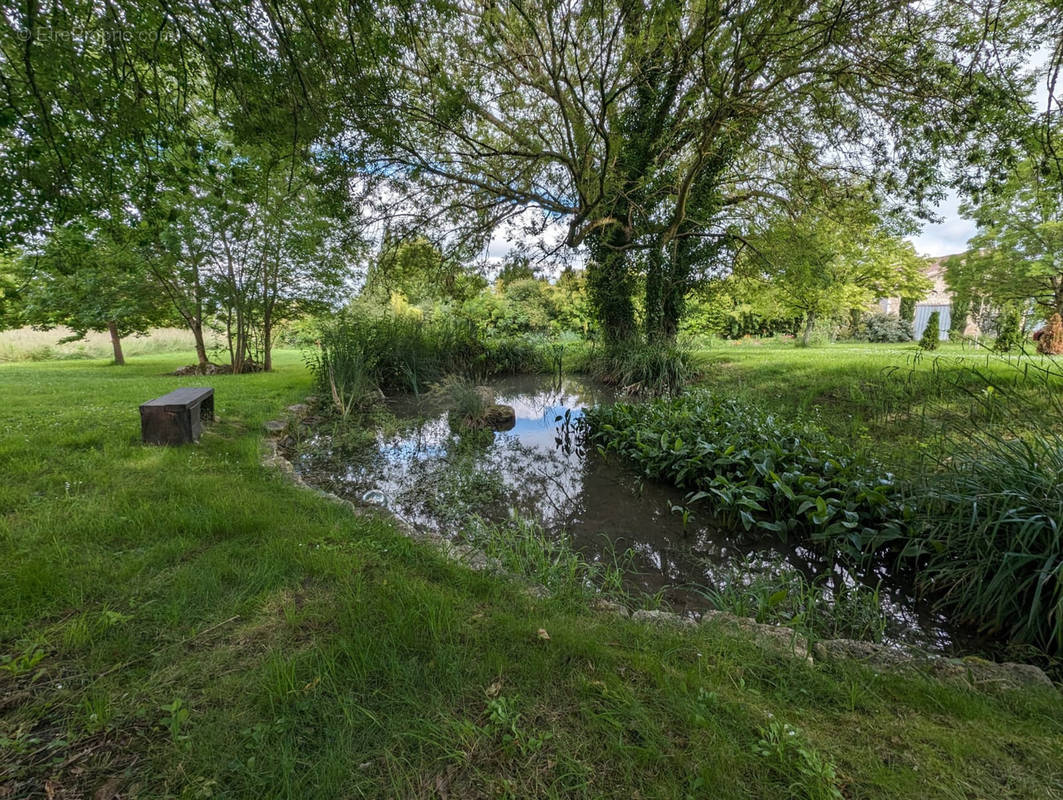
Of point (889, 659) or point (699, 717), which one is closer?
point (699, 717)

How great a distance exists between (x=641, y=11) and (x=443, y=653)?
4.41 m

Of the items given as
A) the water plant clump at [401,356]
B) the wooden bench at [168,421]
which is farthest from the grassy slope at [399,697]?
the water plant clump at [401,356]

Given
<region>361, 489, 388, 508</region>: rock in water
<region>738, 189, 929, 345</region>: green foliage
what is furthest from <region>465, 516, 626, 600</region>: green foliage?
<region>738, 189, 929, 345</region>: green foliage

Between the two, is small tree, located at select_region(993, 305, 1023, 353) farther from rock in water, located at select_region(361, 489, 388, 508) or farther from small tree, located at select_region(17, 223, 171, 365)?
small tree, located at select_region(17, 223, 171, 365)

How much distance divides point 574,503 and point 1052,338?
1378 centimetres

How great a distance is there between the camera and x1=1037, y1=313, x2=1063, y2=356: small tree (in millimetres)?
9500

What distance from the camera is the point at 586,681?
1338 millimetres

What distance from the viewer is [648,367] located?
7.58 metres

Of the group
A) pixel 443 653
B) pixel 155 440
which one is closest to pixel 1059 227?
pixel 443 653

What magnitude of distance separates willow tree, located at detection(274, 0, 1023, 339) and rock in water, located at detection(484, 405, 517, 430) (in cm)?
328

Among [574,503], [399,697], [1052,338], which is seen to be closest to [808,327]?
[1052,338]

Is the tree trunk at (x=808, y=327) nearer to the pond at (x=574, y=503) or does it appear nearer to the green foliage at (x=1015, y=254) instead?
the green foliage at (x=1015, y=254)

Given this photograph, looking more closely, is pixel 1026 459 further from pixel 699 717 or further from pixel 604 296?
pixel 604 296

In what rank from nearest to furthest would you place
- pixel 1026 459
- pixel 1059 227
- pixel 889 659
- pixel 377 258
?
pixel 889 659, pixel 1026 459, pixel 377 258, pixel 1059 227
